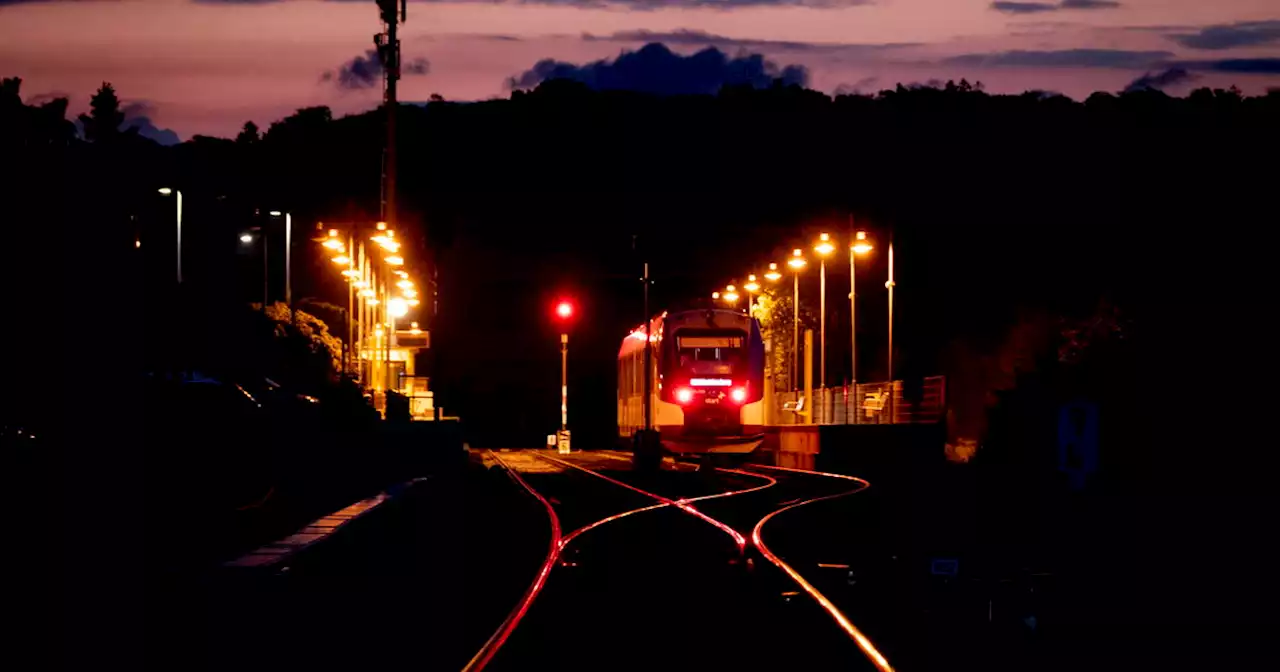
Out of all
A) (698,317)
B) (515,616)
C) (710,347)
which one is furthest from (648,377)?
(515,616)

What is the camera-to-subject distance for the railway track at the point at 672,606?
11461mm

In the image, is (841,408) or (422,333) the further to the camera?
(422,333)

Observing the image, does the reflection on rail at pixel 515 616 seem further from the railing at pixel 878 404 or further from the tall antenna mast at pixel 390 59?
the tall antenna mast at pixel 390 59

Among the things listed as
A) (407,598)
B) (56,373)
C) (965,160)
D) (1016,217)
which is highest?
(965,160)

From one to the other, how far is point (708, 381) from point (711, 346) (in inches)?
38.0

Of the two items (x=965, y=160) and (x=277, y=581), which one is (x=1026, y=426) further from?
(x=965, y=160)

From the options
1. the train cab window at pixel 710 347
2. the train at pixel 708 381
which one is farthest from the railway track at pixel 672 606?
the train at pixel 708 381

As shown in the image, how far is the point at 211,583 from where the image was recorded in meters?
10.5

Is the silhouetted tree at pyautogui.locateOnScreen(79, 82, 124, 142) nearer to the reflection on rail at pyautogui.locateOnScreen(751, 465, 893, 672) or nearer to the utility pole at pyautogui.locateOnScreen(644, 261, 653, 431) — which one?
the utility pole at pyautogui.locateOnScreen(644, 261, 653, 431)

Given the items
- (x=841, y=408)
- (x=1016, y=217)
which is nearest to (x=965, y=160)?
(x=1016, y=217)

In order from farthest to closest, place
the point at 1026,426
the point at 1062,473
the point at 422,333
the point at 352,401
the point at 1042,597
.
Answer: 1. the point at 422,333
2. the point at 1026,426
3. the point at 352,401
4. the point at 1062,473
5. the point at 1042,597

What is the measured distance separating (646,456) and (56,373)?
1565cm

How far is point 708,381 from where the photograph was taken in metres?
Result: 49.5

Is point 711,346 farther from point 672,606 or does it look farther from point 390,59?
point 672,606
